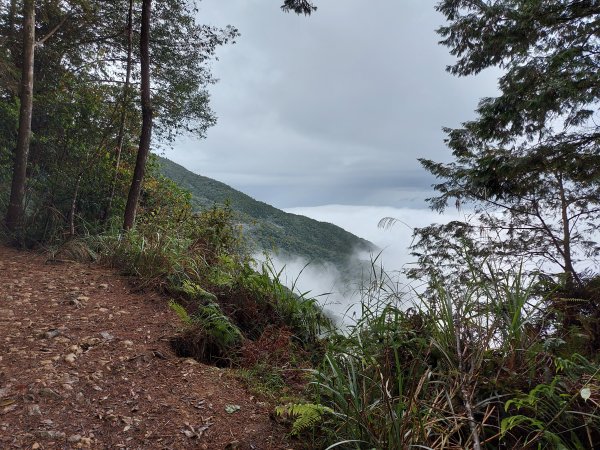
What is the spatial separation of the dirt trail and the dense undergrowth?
0.25m

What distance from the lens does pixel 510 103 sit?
5.96 m

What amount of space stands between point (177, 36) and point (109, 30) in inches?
58.5

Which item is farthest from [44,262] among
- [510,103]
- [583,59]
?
[583,59]

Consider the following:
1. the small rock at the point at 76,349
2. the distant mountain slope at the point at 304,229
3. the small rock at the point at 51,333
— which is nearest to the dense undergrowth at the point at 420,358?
the small rock at the point at 76,349

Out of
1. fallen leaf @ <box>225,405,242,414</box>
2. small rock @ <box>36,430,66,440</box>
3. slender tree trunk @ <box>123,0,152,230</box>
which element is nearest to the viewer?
small rock @ <box>36,430,66,440</box>

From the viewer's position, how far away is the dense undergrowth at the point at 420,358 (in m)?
1.63

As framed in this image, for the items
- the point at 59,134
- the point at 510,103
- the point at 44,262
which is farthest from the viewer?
the point at 59,134

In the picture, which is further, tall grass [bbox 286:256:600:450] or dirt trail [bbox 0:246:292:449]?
dirt trail [bbox 0:246:292:449]

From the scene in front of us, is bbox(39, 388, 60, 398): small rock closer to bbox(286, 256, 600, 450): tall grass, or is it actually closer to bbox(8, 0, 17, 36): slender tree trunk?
bbox(286, 256, 600, 450): tall grass

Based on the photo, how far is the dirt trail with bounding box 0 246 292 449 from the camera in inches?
79.2

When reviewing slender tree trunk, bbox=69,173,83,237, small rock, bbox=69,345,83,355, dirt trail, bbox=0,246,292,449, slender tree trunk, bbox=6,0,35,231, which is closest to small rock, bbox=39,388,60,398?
dirt trail, bbox=0,246,292,449

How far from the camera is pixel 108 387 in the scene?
2400mm

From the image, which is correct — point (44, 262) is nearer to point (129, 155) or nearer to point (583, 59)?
point (129, 155)

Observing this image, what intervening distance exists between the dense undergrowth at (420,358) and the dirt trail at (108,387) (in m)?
0.25
